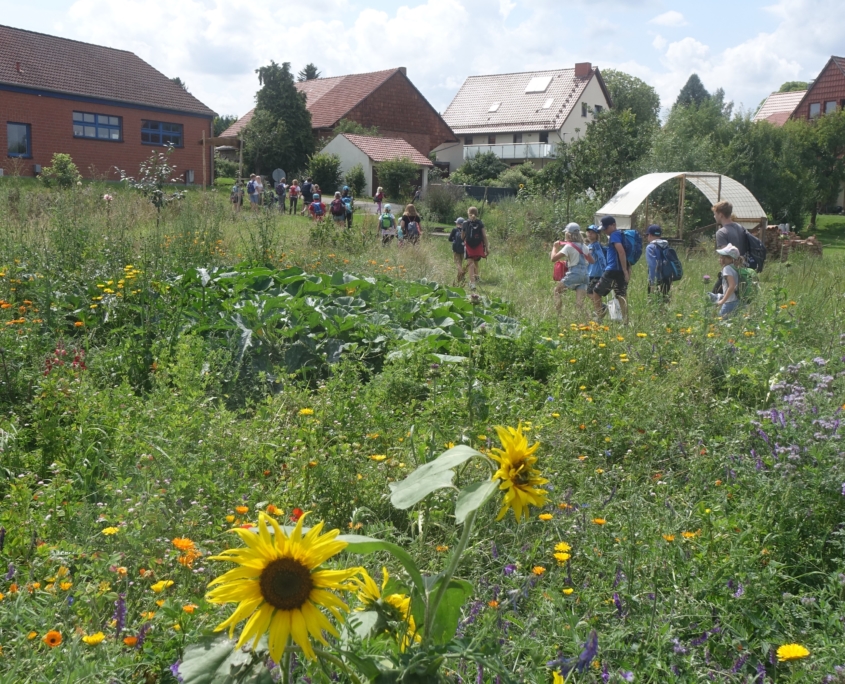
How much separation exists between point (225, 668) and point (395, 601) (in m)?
0.46

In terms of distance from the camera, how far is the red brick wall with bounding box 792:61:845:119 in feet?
190

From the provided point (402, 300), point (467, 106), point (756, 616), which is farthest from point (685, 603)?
point (467, 106)

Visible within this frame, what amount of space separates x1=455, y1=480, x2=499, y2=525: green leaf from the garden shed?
16.8 meters

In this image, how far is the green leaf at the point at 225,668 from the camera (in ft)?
5.06

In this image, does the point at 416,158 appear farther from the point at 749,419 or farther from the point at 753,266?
the point at 749,419

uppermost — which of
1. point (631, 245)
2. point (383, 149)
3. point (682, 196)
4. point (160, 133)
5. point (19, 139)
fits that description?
point (160, 133)

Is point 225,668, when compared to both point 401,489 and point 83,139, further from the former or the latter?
point 83,139

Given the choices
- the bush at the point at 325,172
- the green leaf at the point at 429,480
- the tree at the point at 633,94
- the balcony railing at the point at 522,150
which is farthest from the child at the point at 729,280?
the tree at the point at 633,94

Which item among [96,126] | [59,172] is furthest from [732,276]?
[96,126]

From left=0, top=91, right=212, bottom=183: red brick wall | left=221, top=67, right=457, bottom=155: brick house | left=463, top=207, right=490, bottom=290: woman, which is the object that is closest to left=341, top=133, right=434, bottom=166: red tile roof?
left=221, top=67, right=457, bottom=155: brick house

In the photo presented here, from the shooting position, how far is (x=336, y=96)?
53969mm

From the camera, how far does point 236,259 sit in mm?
10461

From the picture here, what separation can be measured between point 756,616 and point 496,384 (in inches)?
120

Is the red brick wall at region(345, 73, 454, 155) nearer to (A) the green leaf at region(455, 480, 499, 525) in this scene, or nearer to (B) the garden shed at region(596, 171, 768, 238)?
(B) the garden shed at region(596, 171, 768, 238)
